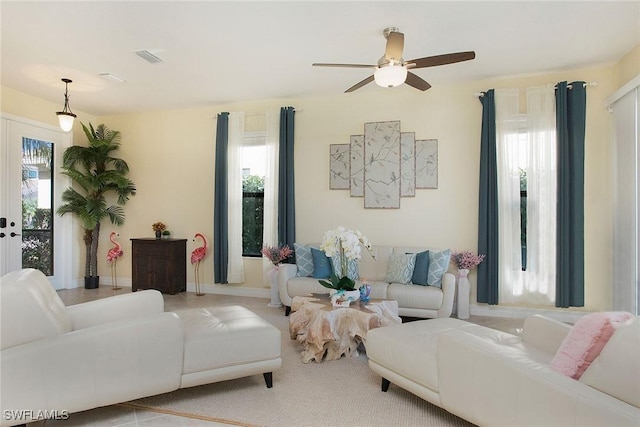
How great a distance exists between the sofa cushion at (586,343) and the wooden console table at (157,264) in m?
5.12

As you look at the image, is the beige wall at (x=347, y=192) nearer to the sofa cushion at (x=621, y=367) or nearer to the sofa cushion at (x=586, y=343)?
the sofa cushion at (x=586, y=343)

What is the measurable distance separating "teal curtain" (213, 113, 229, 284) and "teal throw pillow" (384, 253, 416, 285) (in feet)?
8.13

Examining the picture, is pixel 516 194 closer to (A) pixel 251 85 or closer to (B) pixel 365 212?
(B) pixel 365 212

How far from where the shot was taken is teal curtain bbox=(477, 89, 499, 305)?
4.48 metres

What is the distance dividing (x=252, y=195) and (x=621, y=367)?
4914 mm

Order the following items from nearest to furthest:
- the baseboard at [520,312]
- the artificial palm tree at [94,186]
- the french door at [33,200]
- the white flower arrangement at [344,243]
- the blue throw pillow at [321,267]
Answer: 1. the white flower arrangement at [344,243]
2. the baseboard at [520,312]
3. the blue throw pillow at [321,267]
4. the french door at [33,200]
5. the artificial palm tree at [94,186]

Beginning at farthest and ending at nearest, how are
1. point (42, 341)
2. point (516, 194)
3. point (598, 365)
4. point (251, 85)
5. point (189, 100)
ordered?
point (189, 100) < point (251, 85) < point (516, 194) < point (42, 341) < point (598, 365)

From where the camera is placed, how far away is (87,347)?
1994mm

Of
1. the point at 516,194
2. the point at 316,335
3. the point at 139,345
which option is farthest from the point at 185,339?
the point at 516,194

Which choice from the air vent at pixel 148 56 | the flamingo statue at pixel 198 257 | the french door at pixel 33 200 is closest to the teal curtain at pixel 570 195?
the air vent at pixel 148 56

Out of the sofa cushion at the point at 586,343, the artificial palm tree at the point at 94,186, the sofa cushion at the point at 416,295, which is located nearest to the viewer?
the sofa cushion at the point at 586,343

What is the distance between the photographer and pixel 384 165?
5.04 metres

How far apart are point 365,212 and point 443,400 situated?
3278 millimetres

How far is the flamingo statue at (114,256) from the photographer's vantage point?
241 inches
